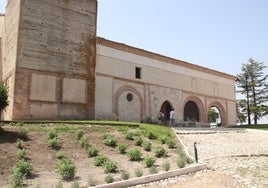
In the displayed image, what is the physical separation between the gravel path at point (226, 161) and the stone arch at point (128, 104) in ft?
23.4

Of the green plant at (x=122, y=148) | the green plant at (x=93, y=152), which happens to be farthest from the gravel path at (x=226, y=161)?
the green plant at (x=93, y=152)

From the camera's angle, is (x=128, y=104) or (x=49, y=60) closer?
(x=49, y=60)

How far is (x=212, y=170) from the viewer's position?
13.2 m

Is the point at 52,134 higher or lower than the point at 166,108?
lower

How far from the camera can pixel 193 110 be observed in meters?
35.2

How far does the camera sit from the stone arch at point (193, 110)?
112 feet

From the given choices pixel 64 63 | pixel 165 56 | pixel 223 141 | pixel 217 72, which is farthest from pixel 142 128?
pixel 217 72

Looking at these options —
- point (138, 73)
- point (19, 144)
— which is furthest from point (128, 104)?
point (19, 144)

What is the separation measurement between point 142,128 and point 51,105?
6573 millimetres

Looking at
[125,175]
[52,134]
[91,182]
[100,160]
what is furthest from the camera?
[52,134]

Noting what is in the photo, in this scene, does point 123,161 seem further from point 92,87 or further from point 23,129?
point 92,87

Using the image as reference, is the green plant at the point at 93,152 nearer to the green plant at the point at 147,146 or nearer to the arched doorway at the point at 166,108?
the green plant at the point at 147,146

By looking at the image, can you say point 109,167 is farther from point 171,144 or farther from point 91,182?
point 171,144

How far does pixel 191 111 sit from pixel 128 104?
9.84m
